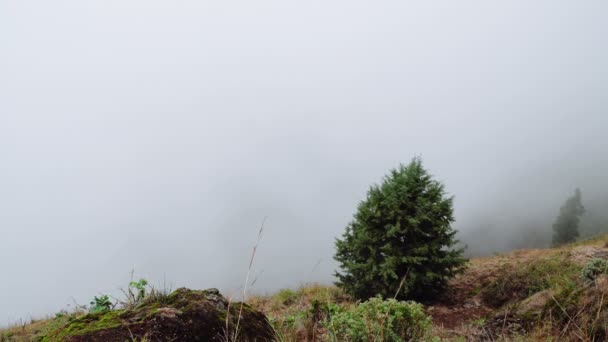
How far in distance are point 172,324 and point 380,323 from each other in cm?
180

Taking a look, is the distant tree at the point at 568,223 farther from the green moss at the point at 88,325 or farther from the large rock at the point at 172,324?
the green moss at the point at 88,325

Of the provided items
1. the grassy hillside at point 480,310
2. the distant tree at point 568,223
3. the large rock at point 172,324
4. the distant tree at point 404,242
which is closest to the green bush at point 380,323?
the grassy hillside at point 480,310

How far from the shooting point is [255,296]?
1086cm

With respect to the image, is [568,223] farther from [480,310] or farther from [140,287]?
[140,287]

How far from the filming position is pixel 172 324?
2.86 m

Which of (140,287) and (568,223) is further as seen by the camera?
(568,223)

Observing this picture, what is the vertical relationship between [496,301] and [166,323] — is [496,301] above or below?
below

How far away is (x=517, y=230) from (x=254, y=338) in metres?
160

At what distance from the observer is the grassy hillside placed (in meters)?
3.43

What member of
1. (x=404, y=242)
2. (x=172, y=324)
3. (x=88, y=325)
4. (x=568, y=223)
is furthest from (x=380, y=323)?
(x=568, y=223)

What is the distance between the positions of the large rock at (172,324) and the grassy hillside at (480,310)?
0.42 meters

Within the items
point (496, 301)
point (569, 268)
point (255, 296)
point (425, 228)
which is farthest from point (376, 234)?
point (569, 268)

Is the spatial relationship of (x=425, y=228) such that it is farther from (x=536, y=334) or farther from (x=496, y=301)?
(x=536, y=334)

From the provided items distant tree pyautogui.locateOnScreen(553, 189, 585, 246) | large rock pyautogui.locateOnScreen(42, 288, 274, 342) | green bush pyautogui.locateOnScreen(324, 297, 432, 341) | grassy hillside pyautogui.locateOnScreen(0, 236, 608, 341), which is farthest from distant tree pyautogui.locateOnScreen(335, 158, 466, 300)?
distant tree pyautogui.locateOnScreen(553, 189, 585, 246)
